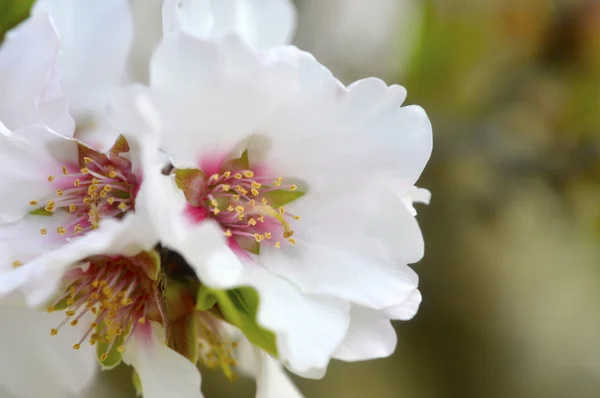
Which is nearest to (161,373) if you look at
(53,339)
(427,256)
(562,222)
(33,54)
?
(53,339)

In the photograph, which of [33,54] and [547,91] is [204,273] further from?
[547,91]

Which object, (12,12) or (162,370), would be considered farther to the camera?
(12,12)

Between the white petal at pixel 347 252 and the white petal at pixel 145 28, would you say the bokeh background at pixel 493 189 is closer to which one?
→ the white petal at pixel 145 28

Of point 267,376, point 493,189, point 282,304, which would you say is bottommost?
point 267,376

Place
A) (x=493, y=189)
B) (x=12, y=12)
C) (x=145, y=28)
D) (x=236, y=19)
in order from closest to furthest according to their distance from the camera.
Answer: (x=236, y=19) < (x=12, y=12) < (x=145, y=28) < (x=493, y=189)

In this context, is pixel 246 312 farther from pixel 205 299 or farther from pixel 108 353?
pixel 108 353

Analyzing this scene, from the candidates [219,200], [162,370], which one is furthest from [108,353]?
[219,200]
